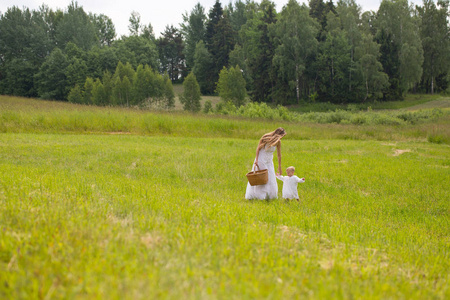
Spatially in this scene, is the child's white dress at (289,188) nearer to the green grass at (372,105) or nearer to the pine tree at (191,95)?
the pine tree at (191,95)

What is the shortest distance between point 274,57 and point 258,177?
190ft

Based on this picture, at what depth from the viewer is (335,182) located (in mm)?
11820

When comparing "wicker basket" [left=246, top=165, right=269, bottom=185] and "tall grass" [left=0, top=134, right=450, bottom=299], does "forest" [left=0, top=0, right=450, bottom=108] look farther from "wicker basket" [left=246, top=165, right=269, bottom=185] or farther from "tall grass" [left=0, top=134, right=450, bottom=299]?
"tall grass" [left=0, top=134, right=450, bottom=299]

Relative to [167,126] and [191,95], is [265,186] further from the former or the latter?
[191,95]

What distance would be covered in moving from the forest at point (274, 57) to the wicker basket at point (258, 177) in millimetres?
46808

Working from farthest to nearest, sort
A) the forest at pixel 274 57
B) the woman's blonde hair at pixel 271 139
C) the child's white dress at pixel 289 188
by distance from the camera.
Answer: the forest at pixel 274 57 → the child's white dress at pixel 289 188 → the woman's blonde hair at pixel 271 139

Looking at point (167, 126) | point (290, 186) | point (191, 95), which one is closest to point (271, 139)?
point (290, 186)

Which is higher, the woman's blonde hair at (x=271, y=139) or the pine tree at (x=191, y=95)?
the pine tree at (x=191, y=95)

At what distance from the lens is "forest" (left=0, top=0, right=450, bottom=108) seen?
58.6 metres

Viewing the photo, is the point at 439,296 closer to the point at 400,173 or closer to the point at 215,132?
the point at 400,173

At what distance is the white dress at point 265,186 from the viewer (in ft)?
27.8

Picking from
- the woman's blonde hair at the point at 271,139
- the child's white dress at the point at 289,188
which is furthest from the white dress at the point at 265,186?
the child's white dress at the point at 289,188

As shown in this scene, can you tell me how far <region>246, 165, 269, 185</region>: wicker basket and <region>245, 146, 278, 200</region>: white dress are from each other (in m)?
0.41

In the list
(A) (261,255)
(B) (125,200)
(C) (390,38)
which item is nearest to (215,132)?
(B) (125,200)
